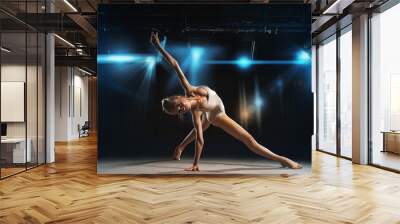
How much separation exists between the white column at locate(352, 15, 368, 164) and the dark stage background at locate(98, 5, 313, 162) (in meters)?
2.02

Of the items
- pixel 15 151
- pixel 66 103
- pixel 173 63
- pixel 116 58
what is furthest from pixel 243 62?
pixel 66 103

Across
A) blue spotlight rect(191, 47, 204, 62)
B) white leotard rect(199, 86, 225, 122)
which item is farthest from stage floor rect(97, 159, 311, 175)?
blue spotlight rect(191, 47, 204, 62)

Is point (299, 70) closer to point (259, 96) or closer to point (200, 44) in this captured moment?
point (259, 96)

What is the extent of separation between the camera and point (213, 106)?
711 cm

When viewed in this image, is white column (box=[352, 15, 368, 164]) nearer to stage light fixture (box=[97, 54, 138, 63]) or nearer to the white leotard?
the white leotard

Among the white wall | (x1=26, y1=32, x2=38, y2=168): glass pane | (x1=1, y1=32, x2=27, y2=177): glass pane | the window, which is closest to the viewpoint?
(x1=1, y1=32, x2=27, y2=177): glass pane

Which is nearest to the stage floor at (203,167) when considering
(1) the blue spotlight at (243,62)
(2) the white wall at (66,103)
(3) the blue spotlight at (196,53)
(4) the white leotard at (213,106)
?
(4) the white leotard at (213,106)

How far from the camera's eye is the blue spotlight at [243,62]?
7113 mm

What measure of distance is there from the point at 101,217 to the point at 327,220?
2.51 metres

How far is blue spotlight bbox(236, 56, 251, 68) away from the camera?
7113 millimetres

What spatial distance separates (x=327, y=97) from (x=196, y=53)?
225 inches

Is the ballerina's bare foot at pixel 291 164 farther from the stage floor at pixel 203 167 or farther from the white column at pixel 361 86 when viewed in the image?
the white column at pixel 361 86

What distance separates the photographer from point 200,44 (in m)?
7.14

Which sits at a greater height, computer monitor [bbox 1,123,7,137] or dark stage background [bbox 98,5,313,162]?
dark stage background [bbox 98,5,313,162]
